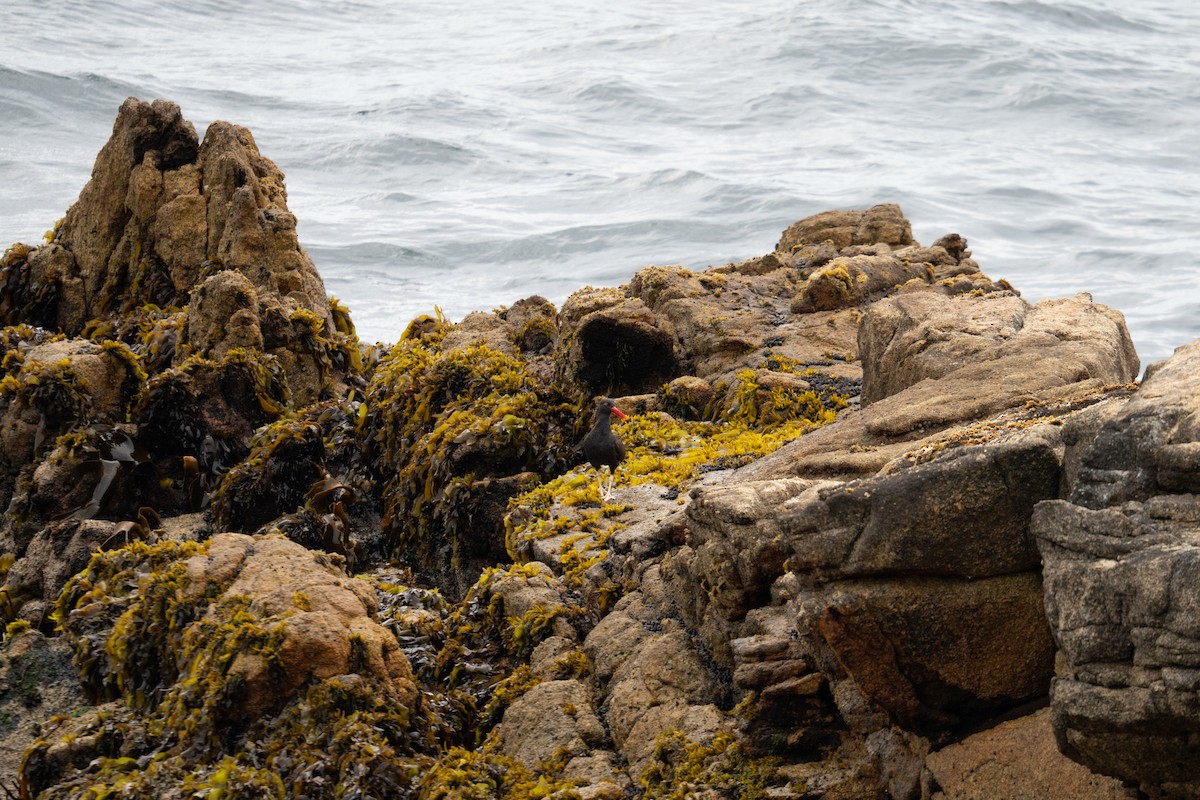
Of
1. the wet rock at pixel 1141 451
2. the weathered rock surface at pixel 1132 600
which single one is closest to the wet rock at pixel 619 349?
the wet rock at pixel 1141 451

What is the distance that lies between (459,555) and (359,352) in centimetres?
470

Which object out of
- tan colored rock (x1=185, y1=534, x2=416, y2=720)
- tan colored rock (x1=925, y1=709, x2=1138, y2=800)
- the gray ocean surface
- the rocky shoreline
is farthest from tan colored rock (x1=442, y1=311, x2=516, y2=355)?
tan colored rock (x1=925, y1=709, x2=1138, y2=800)

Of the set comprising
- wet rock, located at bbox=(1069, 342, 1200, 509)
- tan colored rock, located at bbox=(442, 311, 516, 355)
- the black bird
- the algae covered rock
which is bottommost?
the algae covered rock

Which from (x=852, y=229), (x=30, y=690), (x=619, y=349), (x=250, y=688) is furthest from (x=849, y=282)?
(x=30, y=690)

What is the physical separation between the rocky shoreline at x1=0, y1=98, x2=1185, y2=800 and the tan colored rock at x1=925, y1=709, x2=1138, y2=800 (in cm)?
2

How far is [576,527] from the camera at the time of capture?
9805mm

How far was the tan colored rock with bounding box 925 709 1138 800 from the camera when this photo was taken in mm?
5539

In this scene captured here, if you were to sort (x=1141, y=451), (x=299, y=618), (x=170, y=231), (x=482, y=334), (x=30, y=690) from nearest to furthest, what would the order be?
(x=1141, y=451) → (x=299, y=618) → (x=30, y=690) → (x=482, y=334) → (x=170, y=231)

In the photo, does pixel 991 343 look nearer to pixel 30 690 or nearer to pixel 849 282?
pixel 849 282

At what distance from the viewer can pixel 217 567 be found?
8.99 meters

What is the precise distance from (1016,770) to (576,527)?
4596 mm

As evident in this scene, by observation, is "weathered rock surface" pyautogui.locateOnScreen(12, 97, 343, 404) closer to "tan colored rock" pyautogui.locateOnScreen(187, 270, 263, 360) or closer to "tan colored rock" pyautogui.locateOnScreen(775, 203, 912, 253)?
"tan colored rock" pyautogui.locateOnScreen(187, 270, 263, 360)

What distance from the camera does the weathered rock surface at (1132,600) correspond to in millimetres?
4738

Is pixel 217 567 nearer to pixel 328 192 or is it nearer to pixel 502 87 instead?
pixel 328 192
